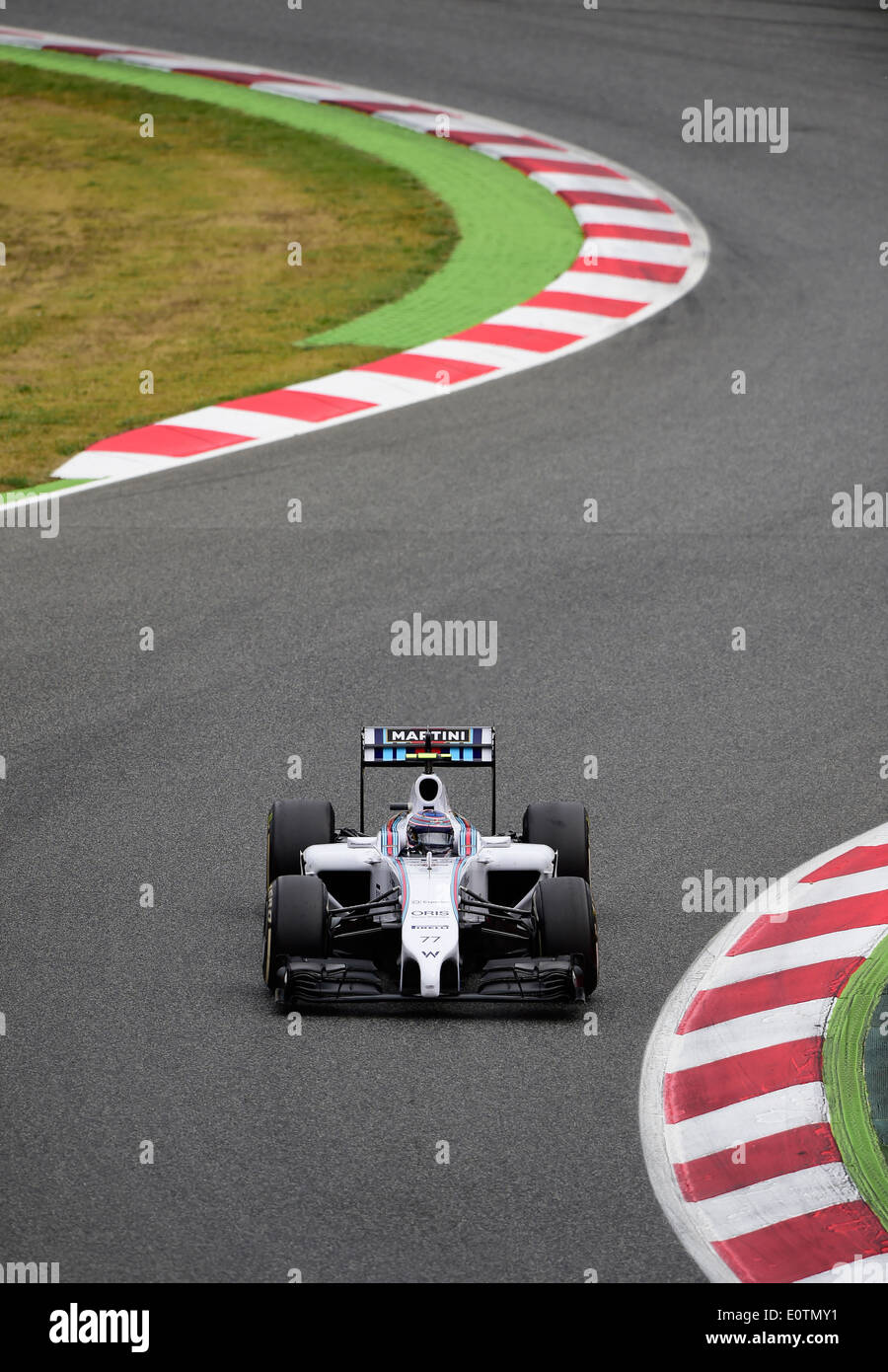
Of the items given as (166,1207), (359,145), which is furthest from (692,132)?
(166,1207)

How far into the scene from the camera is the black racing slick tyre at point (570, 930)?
802 centimetres

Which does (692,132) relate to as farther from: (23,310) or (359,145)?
(23,310)

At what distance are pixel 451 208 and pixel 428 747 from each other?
43.4ft

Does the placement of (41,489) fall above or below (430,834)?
above

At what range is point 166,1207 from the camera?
668 cm

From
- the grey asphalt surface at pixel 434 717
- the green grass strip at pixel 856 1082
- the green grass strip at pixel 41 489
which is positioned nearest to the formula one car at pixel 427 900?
the grey asphalt surface at pixel 434 717

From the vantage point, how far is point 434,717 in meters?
10.8

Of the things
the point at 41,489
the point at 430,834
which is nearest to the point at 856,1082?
the point at 430,834

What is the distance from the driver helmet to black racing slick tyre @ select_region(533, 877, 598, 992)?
0.58 meters

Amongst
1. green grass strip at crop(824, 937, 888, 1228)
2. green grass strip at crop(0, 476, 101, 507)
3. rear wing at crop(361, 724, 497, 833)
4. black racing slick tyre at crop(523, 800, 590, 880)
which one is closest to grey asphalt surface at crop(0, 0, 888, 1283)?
black racing slick tyre at crop(523, 800, 590, 880)

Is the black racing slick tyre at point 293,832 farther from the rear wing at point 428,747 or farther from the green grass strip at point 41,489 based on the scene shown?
the green grass strip at point 41,489

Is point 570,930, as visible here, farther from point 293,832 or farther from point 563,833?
point 293,832

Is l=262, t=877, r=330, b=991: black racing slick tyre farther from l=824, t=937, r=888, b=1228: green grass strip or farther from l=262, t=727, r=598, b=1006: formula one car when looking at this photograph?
l=824, t=937, r=888, b=1228: green grass strip
